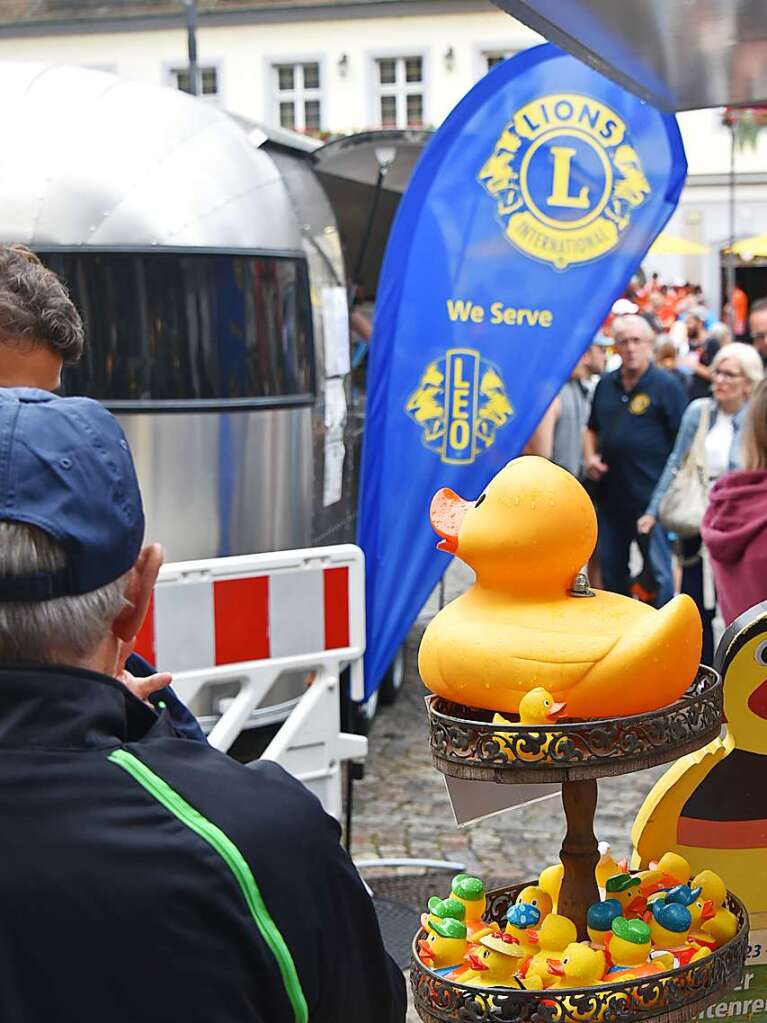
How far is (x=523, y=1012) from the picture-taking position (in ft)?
7.04

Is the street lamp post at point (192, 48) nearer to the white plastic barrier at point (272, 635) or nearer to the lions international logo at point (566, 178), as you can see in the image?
the lions international logo at point (566, 178)

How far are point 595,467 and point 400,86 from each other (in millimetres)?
25433

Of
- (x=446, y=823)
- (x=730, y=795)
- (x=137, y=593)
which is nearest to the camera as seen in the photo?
(x=137, y=593)

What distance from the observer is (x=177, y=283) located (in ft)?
17.8

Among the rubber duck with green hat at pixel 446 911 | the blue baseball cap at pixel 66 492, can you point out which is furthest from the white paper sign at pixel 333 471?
the blue baseball cap at pixel 66 492

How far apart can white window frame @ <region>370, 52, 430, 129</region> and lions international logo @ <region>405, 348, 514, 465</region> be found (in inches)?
1051

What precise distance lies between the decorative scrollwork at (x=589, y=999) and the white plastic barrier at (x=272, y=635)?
2160 millimetres

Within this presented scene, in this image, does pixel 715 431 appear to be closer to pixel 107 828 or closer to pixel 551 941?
pixel 551 941

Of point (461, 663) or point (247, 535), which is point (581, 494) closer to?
point (461, 663)

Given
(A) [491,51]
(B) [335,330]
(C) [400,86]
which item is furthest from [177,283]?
(C) [400,86]

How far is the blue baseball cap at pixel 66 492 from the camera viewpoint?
1.27 m

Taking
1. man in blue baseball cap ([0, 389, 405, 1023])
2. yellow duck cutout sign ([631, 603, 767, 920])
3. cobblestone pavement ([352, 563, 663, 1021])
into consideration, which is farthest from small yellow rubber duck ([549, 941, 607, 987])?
cobblestone pavement ([352, 563, 663, 1021])

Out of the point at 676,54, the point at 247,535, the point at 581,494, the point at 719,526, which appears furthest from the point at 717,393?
the point at 581,494

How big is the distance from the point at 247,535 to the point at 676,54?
9.28ft
